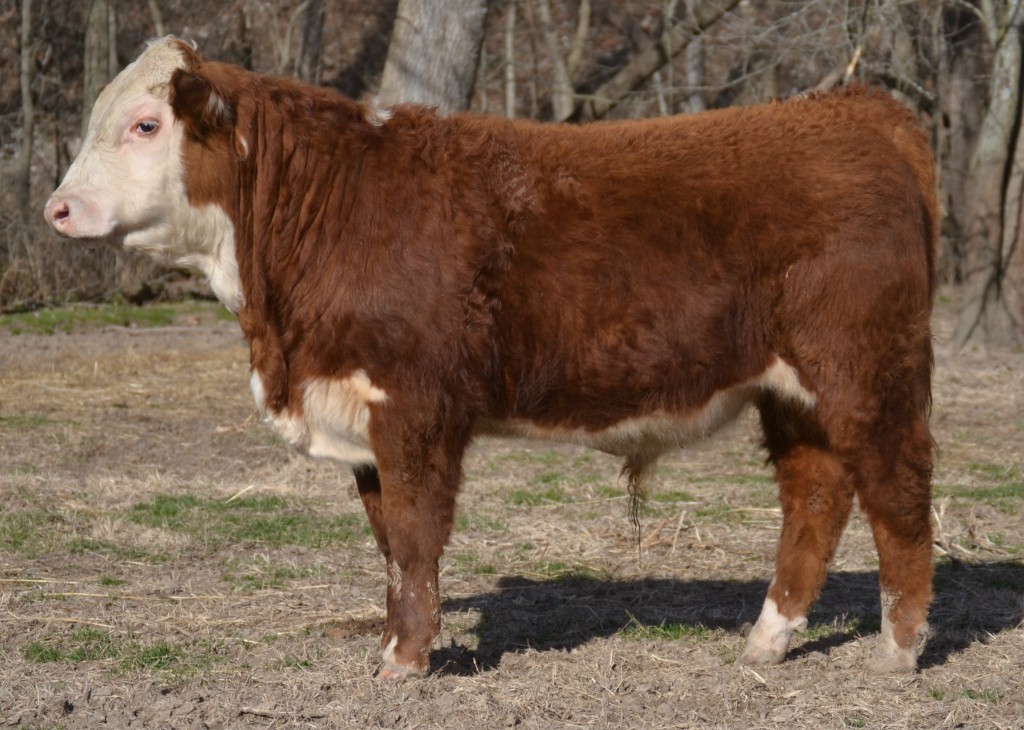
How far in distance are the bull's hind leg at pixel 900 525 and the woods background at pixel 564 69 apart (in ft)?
12.0

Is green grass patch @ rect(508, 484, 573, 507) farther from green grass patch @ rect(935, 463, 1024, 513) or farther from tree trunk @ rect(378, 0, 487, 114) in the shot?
tree trunk @ rect(378, 0, 487, 114)

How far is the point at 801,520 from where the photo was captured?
4.84 metres

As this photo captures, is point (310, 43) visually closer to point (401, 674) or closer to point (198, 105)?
point (198, 105)

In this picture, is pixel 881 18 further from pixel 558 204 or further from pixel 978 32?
pixel 558 204

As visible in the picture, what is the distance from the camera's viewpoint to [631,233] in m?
4.35

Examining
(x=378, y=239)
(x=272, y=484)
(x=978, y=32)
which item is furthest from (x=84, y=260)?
(x=378, y=239)

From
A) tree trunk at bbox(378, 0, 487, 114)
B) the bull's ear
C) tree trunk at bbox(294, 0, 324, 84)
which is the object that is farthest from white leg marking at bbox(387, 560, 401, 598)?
tree trunk at bbox(294, 0, 324, 84)

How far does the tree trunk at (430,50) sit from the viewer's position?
9461mm

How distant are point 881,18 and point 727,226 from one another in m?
7.31

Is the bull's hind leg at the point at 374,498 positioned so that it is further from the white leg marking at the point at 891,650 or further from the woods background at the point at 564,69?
the woods background at the point at 564,69

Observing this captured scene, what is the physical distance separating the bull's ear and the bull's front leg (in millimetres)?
1181

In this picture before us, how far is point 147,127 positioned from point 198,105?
201mm

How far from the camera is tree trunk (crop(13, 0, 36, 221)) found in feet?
49.5

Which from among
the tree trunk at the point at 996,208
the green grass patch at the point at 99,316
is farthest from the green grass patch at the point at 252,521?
the tree trunk at the point at 996,208
